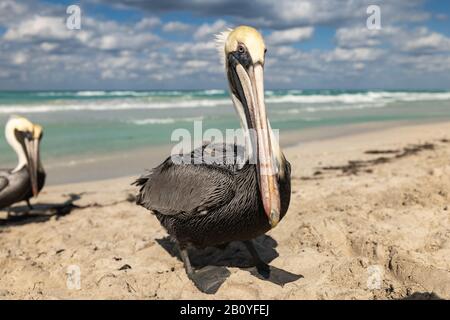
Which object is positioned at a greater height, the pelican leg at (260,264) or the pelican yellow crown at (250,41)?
the pelican yellow crown at (250,41)

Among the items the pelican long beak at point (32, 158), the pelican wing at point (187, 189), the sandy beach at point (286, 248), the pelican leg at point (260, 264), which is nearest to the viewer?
the pelican wing at point (187, 189)

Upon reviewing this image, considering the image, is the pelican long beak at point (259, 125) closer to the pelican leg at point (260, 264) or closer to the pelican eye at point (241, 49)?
the pelican eye at point (241, 49)

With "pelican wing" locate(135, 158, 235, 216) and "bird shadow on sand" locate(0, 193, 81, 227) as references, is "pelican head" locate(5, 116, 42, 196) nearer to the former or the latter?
"bird shadow on sand" locate(0, 193, 81, 227)

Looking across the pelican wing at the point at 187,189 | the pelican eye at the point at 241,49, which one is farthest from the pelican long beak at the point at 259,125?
the pelican wing at the point at 187,189

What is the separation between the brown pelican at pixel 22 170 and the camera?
6.57m

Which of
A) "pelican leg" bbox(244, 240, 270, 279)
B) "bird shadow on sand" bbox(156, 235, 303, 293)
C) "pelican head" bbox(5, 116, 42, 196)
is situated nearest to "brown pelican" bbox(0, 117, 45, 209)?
"pelican head" bbox(5, 116, 42, 196)

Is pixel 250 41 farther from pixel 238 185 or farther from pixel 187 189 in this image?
pixel 187 189

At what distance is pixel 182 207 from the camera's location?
3.83 metres

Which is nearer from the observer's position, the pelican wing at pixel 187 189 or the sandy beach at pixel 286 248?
the pelican wing at pixel 187 189

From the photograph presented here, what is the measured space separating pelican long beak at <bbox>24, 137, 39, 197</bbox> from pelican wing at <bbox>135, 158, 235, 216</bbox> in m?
2.94

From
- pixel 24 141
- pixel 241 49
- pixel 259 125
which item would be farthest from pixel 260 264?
pixel 24 141

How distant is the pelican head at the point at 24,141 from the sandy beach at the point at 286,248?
796 mm
